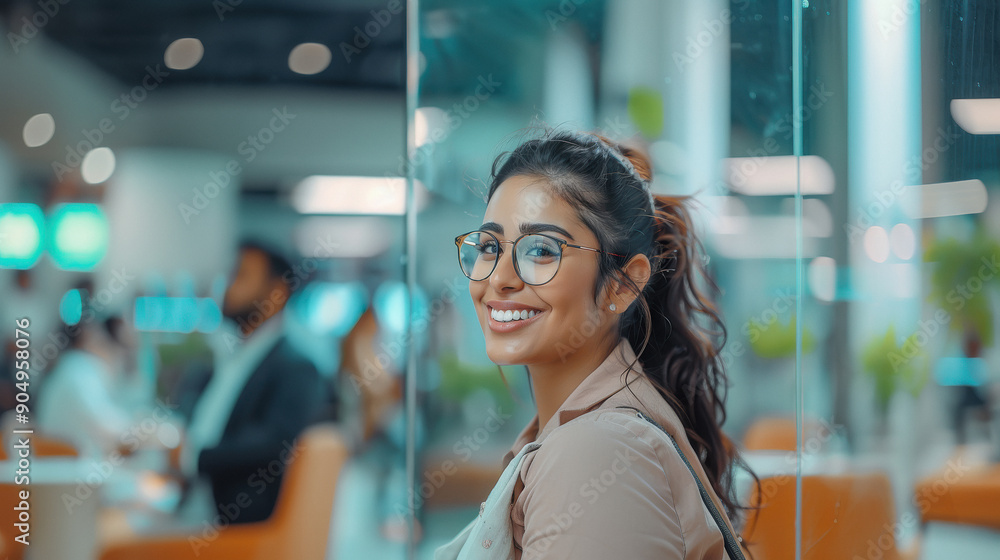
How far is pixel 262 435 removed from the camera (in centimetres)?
271

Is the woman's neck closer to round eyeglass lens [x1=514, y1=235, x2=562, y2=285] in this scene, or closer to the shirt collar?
the shirt collar

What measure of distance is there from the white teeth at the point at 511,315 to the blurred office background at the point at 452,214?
30.6 inches

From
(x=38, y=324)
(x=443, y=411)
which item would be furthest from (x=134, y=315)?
(x=443, y=411)

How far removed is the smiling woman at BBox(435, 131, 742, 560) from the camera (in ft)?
2.85

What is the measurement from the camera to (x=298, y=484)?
2555 mm

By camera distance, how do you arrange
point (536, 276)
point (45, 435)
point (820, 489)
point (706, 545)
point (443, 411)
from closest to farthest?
point (706, 545), point (536, 276), point (820, 489), point (443, 411), point (45, 435)

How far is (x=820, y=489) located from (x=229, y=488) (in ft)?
6.61

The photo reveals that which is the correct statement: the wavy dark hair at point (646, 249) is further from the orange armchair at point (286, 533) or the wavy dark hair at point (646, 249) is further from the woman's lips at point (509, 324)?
the orange armchair at point (286, 533)

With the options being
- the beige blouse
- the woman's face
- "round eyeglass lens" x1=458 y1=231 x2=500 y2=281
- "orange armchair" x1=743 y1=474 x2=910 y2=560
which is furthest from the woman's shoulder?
"orange armchair" x1=743 y1=474 x2=910 y2=560

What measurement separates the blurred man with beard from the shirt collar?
1.72 m

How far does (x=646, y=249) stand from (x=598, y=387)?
291 mm

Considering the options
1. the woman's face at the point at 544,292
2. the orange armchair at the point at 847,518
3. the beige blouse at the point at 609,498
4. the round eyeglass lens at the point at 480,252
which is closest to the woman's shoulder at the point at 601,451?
the beige blouse at the point at 609,498

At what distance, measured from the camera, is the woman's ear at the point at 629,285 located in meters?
1.18

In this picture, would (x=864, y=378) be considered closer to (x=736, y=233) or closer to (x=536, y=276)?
(x=736, y=233)
